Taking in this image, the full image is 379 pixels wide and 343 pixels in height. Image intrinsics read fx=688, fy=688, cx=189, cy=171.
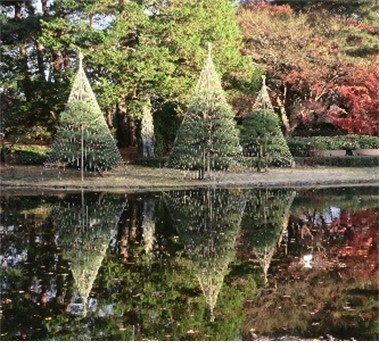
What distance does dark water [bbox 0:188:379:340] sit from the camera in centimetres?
658

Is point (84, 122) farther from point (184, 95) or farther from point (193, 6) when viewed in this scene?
point (193, 6)

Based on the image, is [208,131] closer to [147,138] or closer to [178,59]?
[178,59]

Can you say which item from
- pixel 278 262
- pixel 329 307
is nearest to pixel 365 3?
pixel 278 262

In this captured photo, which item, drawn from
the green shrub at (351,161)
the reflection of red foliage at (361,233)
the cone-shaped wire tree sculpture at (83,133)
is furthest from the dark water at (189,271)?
the green shrub at (351,161)

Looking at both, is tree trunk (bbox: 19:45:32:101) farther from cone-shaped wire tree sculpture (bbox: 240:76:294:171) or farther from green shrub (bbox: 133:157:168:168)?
cone-shaped wire tree sculpture (bbox: 240:76:294:171)

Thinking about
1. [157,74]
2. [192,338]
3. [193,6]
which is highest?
[193,6]

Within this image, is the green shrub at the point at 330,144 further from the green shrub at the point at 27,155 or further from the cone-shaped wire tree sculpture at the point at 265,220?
the green shrub at the point at 27,155

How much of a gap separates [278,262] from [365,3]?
2401cm

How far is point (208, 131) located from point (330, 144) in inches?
330

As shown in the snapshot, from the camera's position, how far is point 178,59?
77.4ft

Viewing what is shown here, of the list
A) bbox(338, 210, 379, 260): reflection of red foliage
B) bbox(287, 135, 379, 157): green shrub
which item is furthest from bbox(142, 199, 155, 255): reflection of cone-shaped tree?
bbox(287, 135, 379, 157): green shrub

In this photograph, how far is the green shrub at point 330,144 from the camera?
2578cm

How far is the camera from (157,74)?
72.9ft

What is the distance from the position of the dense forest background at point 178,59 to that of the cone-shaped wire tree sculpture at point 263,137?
2381 mm
